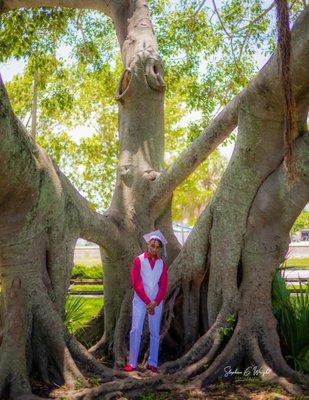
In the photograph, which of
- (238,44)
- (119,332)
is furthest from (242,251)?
(238,44)

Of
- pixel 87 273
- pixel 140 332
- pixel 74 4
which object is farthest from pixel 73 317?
pixel 87 273

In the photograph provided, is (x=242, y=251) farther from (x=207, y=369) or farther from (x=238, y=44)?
(x=238, y=44)

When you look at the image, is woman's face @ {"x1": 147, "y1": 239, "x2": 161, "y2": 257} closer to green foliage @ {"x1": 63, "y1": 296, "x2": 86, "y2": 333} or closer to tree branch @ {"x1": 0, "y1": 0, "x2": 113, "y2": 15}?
green foliage @ {"x1": 63, "y1": 296, "x2": 86, "y2": 333}

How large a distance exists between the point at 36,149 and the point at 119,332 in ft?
8.32

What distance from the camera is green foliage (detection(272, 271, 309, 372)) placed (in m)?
6.90

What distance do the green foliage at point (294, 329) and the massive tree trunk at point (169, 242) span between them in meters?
0.37

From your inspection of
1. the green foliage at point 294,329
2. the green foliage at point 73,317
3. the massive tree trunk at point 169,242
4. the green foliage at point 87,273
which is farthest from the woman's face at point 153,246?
the green foliage at point 87,273

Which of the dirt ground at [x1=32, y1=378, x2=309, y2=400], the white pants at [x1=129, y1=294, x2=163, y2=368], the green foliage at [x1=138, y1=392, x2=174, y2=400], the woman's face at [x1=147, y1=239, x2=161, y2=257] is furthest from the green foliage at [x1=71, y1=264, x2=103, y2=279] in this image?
the green foliage at [x1=138, y1=392, x2=174, y2=400]

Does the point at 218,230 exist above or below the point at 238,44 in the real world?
below

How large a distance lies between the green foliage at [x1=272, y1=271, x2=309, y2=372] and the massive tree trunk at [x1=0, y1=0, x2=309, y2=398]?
1.22 feet

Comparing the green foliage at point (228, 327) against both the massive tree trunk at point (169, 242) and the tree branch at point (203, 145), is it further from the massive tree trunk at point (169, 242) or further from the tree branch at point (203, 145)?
the tree branch at point (203, 145)

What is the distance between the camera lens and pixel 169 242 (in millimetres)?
8547

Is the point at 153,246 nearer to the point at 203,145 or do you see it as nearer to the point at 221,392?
the point at 203,145

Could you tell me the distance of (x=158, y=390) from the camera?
19.6 ft
